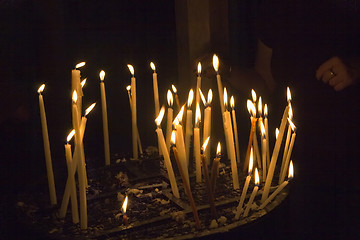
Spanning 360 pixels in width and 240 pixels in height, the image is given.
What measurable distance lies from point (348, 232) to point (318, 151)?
20.5 inches

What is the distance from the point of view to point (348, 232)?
2.57 meters

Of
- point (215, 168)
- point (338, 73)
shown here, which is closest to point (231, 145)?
point (215, 168)

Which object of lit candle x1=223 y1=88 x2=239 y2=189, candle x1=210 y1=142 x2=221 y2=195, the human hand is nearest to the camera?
candle x1=210 y1=142 x2=221 y2=195

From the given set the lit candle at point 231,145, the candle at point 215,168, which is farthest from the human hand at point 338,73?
the candle at point 215,168

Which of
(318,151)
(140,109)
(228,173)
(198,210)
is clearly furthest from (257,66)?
(198,210)

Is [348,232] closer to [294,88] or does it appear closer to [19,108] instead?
[294,88]

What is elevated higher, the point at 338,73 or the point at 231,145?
the point at 338,73

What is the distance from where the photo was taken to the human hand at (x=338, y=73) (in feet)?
7.04

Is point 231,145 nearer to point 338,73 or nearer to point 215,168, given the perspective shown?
point 215,168

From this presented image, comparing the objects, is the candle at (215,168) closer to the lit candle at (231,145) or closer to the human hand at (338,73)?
the lit candle at (231,145)

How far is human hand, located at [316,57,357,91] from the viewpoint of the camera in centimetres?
214

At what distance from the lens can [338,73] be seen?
2146 mm

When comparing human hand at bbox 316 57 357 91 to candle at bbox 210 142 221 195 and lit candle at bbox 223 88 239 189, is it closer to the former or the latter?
lit candle at bbox 223 88 239 189

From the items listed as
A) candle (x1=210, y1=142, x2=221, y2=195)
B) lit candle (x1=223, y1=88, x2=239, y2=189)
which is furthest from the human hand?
candle (x1=210, y1=142, x2=221, y2=195)
